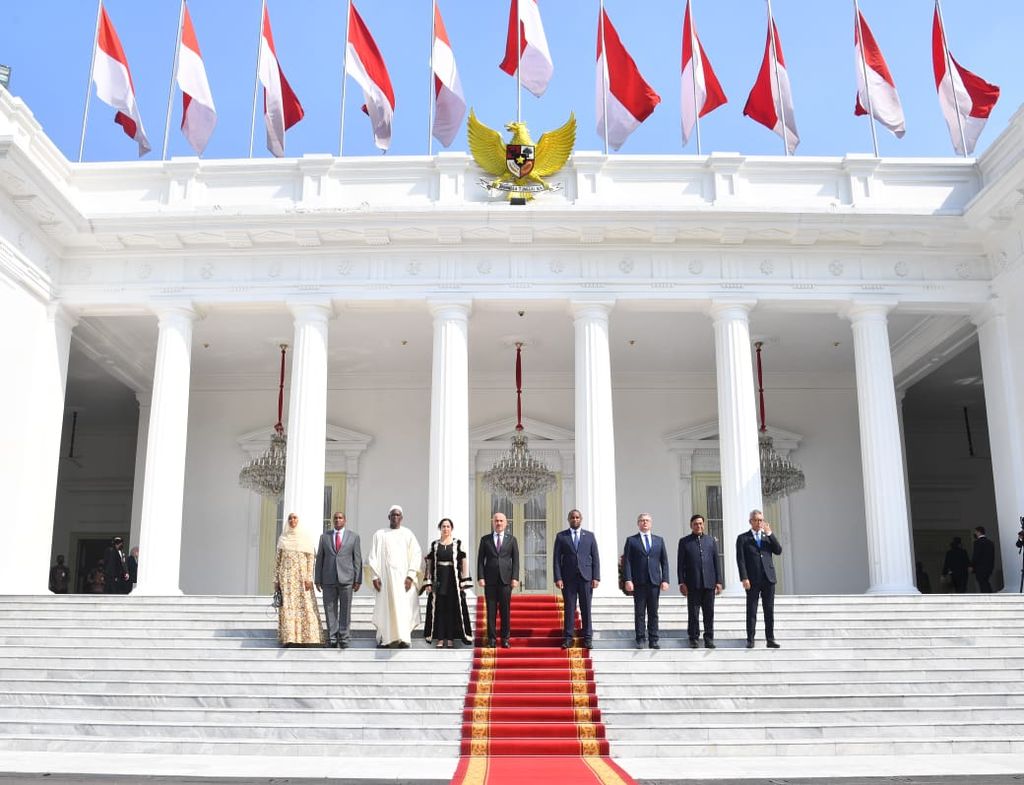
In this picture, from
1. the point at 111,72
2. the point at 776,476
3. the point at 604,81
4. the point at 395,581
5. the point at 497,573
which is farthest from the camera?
the point at 776,476

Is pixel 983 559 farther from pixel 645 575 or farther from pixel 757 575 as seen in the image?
pixel 645 575

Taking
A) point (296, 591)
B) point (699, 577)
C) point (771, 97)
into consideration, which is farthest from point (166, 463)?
point (771, 97)

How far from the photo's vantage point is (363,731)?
8.09 metres

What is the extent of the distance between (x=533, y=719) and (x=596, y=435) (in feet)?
19.7

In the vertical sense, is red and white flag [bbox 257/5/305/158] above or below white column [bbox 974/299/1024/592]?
above

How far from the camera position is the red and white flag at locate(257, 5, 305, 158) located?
15.5 metres

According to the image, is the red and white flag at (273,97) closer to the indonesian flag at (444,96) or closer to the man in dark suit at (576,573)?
Result: the indonesian flag at (444,96)

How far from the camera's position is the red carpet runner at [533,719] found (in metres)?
6.73

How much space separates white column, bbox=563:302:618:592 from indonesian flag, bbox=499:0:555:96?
3.76 metres

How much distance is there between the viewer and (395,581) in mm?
9836

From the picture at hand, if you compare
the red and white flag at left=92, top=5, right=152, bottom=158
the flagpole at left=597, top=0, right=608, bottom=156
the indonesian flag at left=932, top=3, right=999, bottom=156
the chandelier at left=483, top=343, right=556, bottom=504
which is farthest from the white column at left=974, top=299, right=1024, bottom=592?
the red and white flag at left=92, top=5, right=152, bottom=158

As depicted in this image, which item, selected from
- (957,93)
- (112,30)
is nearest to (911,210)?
(957,93)

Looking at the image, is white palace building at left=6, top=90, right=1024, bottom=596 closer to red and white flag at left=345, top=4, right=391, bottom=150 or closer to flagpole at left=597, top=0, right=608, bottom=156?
flagpole at left=597, top=0, right=608, bottom=156

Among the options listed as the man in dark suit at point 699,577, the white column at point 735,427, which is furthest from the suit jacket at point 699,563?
the white column at point 735,427
